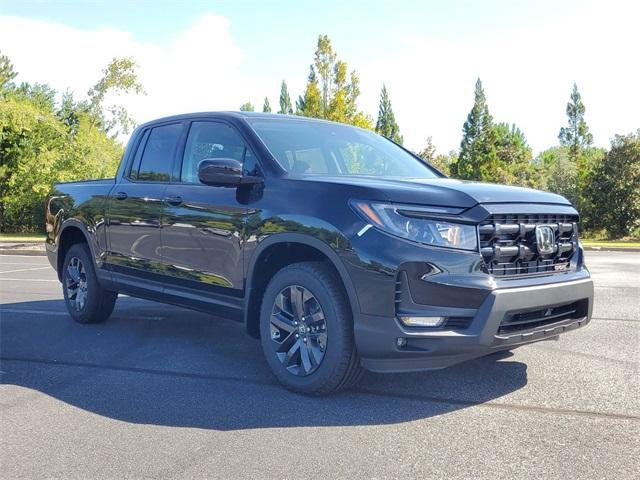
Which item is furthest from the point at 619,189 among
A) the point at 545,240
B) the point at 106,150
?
the point at 545,240

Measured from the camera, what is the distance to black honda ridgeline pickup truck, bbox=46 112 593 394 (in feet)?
12.6

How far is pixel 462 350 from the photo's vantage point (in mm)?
3842

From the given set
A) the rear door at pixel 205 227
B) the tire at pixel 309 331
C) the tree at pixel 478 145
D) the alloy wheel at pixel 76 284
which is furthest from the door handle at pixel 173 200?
the tree at pixel 478 145

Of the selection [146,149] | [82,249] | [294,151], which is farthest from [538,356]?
[82,249]

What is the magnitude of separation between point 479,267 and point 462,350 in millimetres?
495

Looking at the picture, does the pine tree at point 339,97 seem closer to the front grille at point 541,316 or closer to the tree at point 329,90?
the tree at point 329,90

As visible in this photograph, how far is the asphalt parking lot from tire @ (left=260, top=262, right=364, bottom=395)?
0.49 feet

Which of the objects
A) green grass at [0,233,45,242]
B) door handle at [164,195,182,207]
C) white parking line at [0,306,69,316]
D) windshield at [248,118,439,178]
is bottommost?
white parking line at [0,306,69,316]

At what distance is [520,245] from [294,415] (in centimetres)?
174

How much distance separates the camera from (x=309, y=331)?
4.32 m

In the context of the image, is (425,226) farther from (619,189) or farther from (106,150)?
(619,189)

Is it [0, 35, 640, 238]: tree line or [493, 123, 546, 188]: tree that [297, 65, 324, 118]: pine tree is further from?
[493, 123, 546, 188]: tree

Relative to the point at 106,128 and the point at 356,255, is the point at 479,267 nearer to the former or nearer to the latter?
the point at 356,255

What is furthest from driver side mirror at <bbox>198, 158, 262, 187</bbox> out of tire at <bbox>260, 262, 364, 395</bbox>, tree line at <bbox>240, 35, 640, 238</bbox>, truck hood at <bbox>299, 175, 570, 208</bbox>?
tree line at <bbox>240, 35, 640, 238</bbox>
